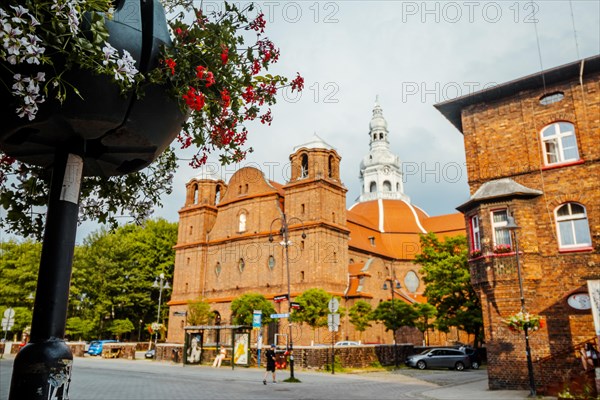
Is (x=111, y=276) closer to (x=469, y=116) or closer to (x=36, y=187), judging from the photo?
(x=469, y=116)

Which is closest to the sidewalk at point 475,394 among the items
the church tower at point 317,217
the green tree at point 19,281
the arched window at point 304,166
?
A: the church tower at point 317,217

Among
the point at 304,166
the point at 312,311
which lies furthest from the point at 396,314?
the point at 304,166

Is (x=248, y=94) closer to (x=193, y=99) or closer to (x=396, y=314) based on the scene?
(x=193, y=99)

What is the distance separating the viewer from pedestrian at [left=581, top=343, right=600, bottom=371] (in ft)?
45.7

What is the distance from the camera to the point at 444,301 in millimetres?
35469

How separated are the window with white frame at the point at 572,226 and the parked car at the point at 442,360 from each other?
16018 millimetres

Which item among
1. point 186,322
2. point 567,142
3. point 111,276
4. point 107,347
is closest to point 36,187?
point 567,142

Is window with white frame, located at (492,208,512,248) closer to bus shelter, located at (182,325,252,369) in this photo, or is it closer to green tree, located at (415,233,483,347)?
bus shelter, located at (182,325,252,369)

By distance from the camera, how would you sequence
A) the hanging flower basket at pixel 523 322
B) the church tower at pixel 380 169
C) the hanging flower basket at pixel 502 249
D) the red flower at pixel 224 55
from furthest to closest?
the church tower at pixel 380 169, the hanging flower basket at pixel 502 249, the hanging flower basket at pixel 523 322, the red flower at pixel 224 55

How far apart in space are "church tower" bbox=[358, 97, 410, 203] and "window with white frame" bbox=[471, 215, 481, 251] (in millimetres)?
55400

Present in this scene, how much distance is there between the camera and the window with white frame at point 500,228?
56.7 feet

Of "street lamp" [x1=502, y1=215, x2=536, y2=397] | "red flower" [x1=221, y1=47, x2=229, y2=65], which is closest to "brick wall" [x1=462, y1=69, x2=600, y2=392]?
"street lamp" [x1=502, y1=215, x2=536, y2=397]

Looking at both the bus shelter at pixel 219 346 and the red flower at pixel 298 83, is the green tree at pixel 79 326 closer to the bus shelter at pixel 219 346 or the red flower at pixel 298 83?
the bus shelter at pixel 219 346

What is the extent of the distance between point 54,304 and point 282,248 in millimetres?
39453
